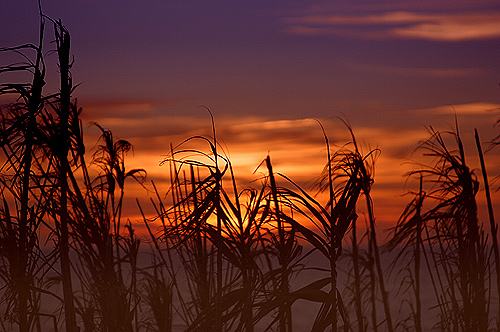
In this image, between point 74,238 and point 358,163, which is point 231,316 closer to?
point 74,238

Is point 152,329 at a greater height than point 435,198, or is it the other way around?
point 435,198

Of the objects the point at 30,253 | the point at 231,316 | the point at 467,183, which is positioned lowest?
the point at 231,316

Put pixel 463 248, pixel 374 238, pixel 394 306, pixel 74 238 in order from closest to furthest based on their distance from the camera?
pixel 74 238, pixel 463 248, pixel 374 238, pixel 394 306

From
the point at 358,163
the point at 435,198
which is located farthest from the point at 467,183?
the point at 358,163

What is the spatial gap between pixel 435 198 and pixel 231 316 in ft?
17.2

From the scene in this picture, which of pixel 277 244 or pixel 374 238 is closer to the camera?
pixel 277 244

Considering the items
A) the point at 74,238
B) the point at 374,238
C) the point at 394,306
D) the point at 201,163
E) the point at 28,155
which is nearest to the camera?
the point at 28,155

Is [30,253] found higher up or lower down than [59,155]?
lower down

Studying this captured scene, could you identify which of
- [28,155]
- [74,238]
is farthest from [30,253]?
[28,155]

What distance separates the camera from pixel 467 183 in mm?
10609

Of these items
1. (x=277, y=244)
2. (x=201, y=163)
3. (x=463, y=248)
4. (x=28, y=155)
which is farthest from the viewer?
(x=463, y=248)

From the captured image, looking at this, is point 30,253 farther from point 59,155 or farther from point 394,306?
point 394,306

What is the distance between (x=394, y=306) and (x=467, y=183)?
213 ft

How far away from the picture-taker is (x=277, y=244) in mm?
9867
